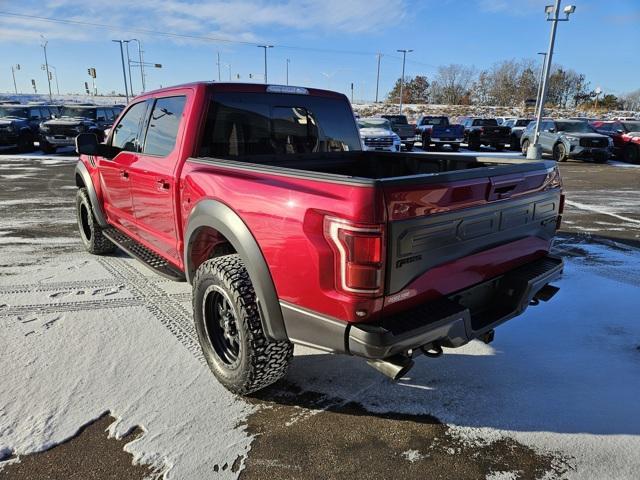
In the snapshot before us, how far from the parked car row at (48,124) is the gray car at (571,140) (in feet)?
56.4

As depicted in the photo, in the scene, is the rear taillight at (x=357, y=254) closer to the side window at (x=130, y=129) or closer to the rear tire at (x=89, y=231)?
the side window at (x=130, y=129)

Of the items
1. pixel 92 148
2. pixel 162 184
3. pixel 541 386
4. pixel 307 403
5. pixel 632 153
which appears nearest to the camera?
pixel 307 403

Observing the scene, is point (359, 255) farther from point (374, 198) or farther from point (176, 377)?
point (176, 377)

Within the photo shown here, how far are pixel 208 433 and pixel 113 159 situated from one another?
9.88 ft

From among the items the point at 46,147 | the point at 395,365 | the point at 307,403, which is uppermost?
the point at 395,365

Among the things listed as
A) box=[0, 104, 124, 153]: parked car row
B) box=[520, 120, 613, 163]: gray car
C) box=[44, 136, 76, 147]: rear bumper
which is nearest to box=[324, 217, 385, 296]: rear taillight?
box=[0, 104, 124, 153]: parked car row

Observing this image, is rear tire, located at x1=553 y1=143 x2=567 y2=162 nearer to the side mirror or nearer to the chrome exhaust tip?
the side mirror

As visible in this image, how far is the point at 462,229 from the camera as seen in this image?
236cm

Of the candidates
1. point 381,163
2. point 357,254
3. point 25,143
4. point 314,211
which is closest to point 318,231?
point 314,211

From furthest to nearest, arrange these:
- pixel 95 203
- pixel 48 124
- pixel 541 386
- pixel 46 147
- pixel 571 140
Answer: pixel 46 147 → pixel 571 140 → pixel 48 124 → pixel 95 203 → pixel 541 386

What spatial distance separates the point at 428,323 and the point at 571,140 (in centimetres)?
1837

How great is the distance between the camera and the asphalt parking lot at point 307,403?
2318mm

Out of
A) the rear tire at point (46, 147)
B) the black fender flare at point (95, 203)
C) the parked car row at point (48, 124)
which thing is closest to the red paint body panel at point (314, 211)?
the black fender flare at point (95, 203)

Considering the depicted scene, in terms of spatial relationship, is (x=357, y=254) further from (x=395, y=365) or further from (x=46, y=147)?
(x=46, y=147)
